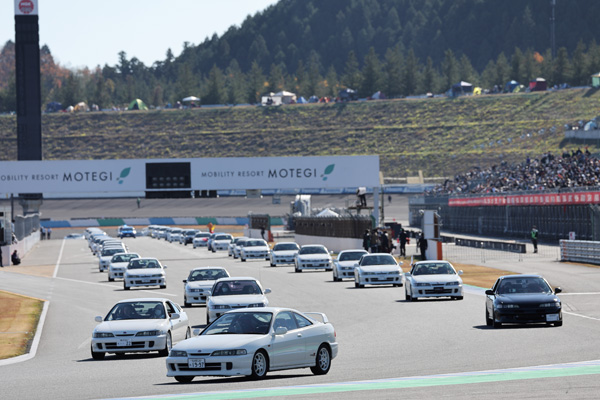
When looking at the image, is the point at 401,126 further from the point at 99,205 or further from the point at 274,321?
the point at 274,321

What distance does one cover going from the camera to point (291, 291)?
37.1m

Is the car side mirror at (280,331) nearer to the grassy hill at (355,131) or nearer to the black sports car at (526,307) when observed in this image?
the black sports car at (526,307)

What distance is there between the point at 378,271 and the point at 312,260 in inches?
458

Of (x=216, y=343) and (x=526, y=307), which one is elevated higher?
(x=216, y=343)

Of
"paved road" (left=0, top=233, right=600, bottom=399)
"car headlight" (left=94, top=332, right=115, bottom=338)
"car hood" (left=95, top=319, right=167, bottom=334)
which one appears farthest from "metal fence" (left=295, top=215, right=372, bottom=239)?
"car headlight" (left=94, top=332, right=115, bottom=338)

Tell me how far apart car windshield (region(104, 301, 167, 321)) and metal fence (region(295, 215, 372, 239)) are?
42222mm

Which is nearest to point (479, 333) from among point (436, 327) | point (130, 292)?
point (436, 327)

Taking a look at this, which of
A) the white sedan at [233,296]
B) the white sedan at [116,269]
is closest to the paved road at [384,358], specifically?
the white sedan at [233,296]

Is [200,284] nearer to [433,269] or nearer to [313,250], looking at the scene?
[433,269]

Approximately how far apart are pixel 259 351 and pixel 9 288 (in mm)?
32168

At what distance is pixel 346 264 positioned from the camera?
143 feet

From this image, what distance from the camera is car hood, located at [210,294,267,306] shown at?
25.2 metres

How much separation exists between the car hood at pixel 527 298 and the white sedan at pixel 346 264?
62.8 ft

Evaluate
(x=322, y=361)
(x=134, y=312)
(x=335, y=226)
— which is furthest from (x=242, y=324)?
(x=335, y=226)
